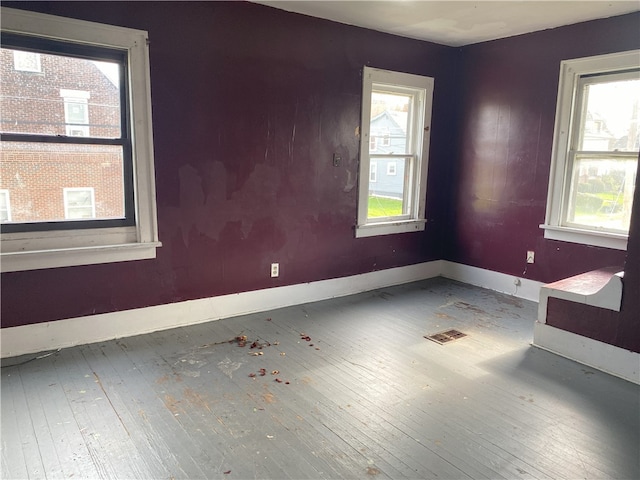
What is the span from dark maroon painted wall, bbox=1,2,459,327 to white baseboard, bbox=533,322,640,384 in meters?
1.87

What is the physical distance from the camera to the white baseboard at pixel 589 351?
2.84 metres

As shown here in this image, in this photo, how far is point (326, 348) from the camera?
3.24m

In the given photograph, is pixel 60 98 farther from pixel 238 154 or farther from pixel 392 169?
pixel 392 169

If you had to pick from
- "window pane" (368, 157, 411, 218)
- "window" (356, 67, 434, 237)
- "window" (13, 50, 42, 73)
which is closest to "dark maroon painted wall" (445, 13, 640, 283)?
"window" (356, 67, 434, 237)

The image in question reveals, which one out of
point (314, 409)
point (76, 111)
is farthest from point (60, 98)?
point (314, 409)

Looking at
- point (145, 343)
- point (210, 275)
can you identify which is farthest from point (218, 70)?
point (145, 343)

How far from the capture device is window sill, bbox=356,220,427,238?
4.54 metres

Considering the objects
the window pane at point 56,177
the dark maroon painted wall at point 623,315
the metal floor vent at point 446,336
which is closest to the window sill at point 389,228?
the metal floor vent at point 446,336

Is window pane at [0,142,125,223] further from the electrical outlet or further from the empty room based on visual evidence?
the electrical outlet

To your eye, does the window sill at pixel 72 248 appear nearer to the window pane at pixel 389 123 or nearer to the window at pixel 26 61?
the window at pixel 26 61

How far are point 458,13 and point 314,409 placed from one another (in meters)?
3.27

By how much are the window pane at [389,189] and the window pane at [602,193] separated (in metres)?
1.61

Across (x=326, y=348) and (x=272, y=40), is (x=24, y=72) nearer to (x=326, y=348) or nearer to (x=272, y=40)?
(x=272, y=40)

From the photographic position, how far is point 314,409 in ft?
8.04
